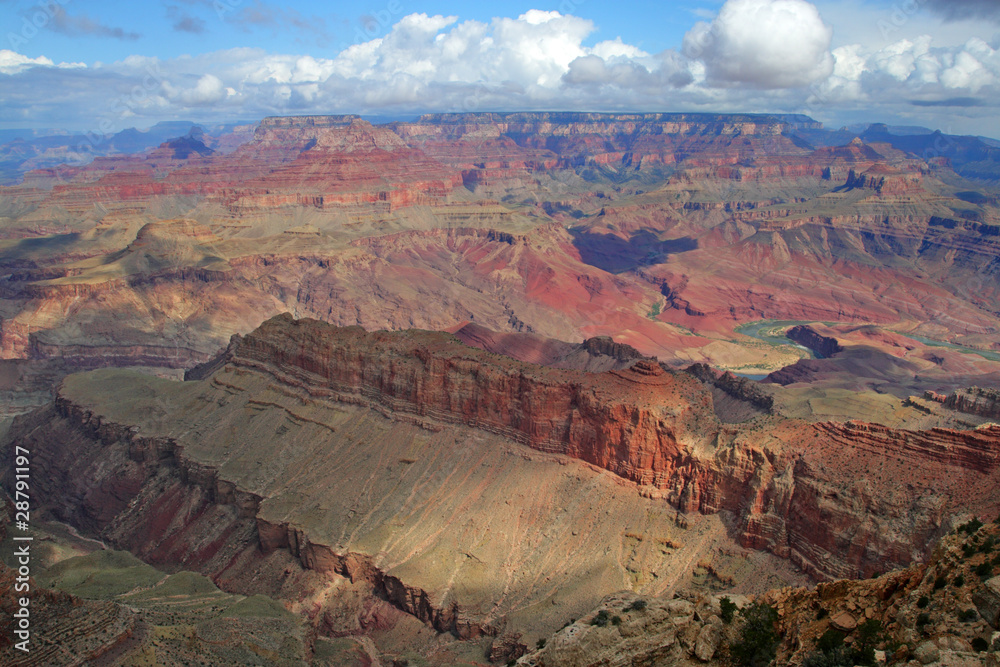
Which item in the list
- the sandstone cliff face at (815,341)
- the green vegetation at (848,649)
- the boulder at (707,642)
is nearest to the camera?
the green vegetation at (848,649)

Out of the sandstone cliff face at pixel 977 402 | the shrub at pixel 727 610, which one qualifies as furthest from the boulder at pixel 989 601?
the sandstone cliff face at pixel 977 402

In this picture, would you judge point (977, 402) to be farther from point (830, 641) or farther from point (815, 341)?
point (815, 341)

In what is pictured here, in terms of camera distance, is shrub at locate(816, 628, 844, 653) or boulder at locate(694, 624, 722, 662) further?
boulder at locate(694, 624, 722, 662)

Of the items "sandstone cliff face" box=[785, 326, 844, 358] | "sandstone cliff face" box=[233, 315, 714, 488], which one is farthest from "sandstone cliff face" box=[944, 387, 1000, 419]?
"sandstone cliff face" box=[785, 326, 844, 358]

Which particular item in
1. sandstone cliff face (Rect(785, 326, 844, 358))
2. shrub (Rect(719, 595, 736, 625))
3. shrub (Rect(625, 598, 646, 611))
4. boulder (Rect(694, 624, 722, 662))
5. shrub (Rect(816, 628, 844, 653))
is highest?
shrub (Rect(816, 628, 844, 653))

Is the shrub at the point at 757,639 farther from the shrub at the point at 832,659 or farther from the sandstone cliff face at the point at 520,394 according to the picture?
the sandstone cliff face at the point at 520,394

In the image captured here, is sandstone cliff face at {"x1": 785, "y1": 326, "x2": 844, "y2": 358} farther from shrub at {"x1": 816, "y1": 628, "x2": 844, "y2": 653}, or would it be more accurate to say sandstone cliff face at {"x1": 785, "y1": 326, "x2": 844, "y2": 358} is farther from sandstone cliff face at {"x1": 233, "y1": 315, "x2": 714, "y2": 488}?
shrub at {"x1": 816, "y1": 628, "x2": 844, "y2": 653}

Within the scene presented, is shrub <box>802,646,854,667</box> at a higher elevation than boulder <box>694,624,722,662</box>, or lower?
higher

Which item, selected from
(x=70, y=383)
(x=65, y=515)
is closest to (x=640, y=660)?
(x=65, y=515)
